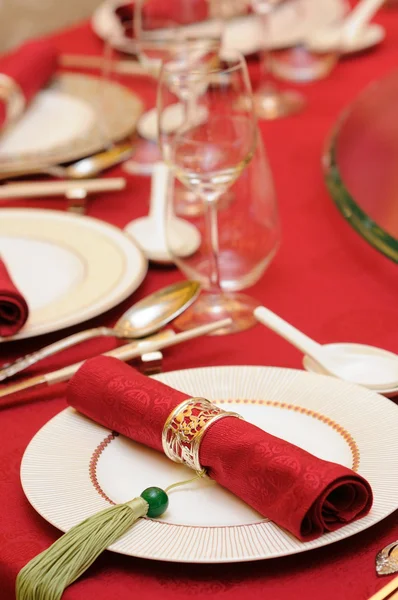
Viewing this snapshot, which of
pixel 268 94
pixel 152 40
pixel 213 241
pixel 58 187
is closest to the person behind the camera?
pixel 213 241

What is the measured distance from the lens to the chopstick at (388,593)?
569 mm

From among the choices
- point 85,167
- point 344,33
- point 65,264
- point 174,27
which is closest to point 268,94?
point 174,27

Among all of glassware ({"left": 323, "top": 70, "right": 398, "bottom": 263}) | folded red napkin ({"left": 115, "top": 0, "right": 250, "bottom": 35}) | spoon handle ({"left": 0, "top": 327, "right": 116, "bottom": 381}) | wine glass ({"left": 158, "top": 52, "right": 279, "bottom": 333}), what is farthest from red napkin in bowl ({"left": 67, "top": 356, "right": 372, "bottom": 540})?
folded red napkin ({"left": 115, "top": 0, "right": 250, "bottom": 35})

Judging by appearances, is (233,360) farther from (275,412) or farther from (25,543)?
(25,543)

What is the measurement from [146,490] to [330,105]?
113 cm

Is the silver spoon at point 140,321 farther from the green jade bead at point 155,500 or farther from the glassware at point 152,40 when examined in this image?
the glassware at point 152,40

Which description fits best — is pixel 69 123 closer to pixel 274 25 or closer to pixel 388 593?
pixel 274 25

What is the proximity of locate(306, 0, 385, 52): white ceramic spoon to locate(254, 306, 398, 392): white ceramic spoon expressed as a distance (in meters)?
1.04

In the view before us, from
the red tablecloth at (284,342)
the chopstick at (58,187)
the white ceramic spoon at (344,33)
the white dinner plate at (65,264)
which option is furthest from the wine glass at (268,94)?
the white dinner plate at (65,264)

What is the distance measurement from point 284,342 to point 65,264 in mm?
299

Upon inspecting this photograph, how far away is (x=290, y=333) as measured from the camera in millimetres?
A: 866

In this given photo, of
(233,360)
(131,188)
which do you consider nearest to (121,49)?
(131,188)

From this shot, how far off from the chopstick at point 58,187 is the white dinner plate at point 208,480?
524 millimetres

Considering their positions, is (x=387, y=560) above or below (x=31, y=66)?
below
